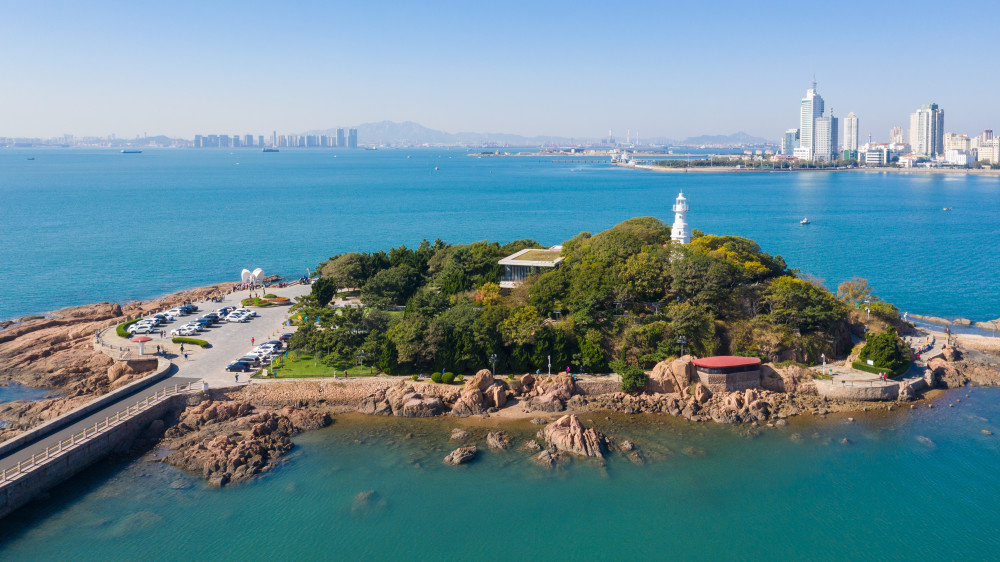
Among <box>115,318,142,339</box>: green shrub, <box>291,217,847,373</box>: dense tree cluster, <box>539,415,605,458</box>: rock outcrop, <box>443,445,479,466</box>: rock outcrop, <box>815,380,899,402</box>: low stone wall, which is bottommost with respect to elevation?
<box>443,445,479,466</box>: rock outcrop

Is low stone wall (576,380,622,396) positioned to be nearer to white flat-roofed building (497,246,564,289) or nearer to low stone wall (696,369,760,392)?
low stone wall (696,369,760,392)

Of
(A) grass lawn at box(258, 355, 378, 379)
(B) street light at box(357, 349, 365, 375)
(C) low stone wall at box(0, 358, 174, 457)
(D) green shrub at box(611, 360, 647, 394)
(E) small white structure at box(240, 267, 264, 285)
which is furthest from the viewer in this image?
(E) small white structure at box(240, 267, 264, 285)

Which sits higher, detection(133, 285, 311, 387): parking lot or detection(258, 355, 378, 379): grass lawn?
detection(133, 285, 311, 387): parking lot

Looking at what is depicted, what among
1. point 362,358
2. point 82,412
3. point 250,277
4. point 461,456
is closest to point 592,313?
point 362,358

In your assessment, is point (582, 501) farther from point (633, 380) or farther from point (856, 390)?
point (856, 390)

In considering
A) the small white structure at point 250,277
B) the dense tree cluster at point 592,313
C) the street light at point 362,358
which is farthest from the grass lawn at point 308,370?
the small white structure at point 250,277

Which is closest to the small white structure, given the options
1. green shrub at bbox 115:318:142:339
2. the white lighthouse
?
green shrub at bbox 115:318:142:339
